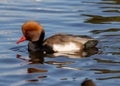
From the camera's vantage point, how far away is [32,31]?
1261 cm

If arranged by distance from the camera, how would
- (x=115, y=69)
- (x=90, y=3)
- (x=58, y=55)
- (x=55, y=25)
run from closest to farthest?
(x=115, y=69) → (x=58, y=55) → (x=55, y=25) → (x=90, y=3)

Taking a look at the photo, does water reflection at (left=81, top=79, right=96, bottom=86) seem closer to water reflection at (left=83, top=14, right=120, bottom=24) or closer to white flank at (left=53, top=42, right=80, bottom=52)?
white flank at (left=53, top=42, right=80, bottom=52)

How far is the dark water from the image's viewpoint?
33.3 feet

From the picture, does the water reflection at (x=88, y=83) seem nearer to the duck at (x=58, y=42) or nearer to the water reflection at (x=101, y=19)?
the duck at (x=58, y=42)

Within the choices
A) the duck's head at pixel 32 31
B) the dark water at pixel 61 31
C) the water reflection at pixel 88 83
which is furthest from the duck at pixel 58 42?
the water reflection at pixel 88 83

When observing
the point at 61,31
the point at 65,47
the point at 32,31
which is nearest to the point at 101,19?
the point at 61,31

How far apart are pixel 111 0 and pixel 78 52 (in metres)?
5.92

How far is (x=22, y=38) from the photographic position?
12.7m

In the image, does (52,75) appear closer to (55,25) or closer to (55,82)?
(55,82)

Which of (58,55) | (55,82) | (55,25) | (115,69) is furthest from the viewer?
(55,25)

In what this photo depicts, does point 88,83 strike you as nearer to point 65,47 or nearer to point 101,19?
point 65,47

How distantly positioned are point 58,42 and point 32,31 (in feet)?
2.16

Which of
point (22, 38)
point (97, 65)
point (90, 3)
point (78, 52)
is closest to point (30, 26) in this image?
point (22, 38)

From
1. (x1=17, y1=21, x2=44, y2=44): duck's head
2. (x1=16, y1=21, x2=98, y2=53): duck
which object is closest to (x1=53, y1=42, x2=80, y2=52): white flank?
(x1=16, y1=21, x2=98, y2=53): duck
